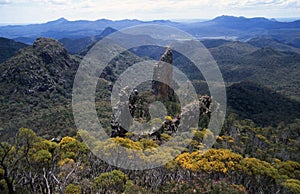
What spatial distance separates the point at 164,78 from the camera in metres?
72.6

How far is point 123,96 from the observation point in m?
50.4

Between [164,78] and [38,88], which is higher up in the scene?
[164,78]

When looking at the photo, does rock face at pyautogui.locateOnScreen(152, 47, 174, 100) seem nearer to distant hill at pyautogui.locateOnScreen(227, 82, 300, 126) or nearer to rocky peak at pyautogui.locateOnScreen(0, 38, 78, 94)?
distant hill at pyautogui.locateOnScreen(227, 82, 300, 126)

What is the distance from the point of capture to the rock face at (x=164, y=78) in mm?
72750

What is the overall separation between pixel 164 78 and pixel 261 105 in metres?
67.9

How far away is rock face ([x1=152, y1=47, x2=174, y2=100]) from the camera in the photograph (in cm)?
7275

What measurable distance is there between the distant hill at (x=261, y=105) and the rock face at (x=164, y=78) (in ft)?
142

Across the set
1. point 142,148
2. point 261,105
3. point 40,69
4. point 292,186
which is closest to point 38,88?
point 40,69

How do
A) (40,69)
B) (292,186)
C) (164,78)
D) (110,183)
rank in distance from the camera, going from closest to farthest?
1. (110,183)
2. (292,186)
3. (164,78)
4. (40,69)

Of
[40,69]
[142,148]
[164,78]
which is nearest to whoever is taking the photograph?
[142,148]

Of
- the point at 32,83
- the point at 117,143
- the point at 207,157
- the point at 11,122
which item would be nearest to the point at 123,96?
the point at 117,143

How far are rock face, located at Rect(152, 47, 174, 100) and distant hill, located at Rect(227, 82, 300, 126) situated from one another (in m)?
43.2

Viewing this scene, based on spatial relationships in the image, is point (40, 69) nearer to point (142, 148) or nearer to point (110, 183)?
point (142, 148)

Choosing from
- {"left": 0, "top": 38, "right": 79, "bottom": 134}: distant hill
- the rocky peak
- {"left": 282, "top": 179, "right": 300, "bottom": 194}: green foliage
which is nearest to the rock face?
{"left": 0, "top": 38, "right": 79, "bottom": 134}: distant hill
